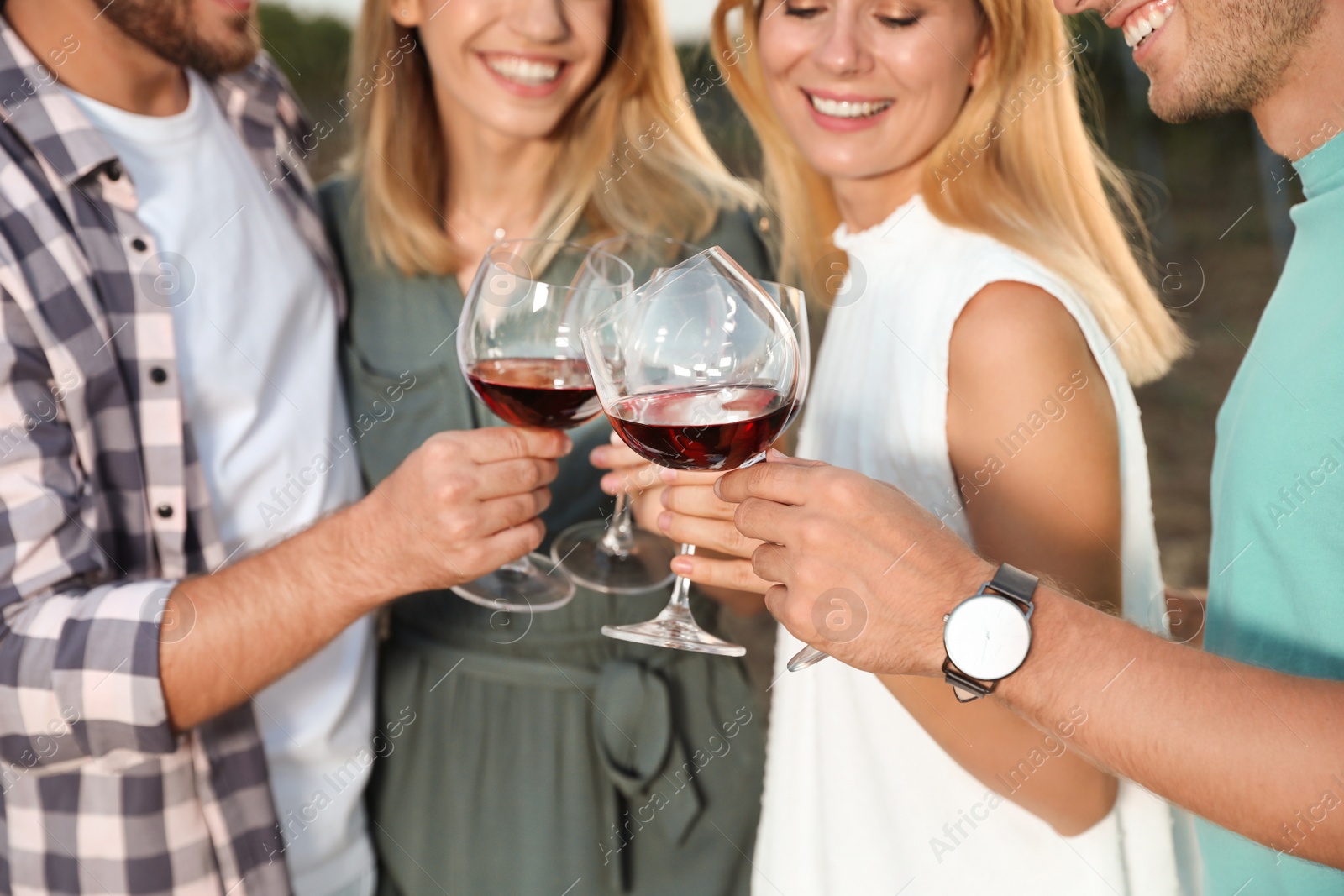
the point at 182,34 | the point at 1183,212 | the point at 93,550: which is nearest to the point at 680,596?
the point at 93,550

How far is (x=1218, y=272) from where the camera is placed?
9250 millimetres

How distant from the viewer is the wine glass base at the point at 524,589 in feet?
5.73

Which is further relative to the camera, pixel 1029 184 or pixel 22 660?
pixel 1029 184

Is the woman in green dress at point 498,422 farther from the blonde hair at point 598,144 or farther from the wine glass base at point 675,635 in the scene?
the wine glass base at point 675,635

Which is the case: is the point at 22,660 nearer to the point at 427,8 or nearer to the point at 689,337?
the point at 689,337

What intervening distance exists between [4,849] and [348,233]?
122 centimetres

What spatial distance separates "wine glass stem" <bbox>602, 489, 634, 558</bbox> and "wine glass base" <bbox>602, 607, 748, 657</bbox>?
25 centimetres

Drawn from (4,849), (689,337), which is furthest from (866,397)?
(4,849)

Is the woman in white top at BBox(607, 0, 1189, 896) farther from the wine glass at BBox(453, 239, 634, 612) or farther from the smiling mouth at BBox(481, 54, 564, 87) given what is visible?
the smiling mouth at BBox(481, 54, 564, 87)

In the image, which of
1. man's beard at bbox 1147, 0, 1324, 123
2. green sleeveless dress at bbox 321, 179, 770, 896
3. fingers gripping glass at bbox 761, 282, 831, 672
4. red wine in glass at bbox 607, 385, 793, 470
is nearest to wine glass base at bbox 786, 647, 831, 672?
fingers gripping glass at bbox 761, 282, 831, 672

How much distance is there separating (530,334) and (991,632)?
758 mm

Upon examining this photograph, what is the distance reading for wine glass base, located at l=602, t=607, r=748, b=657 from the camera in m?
1.45

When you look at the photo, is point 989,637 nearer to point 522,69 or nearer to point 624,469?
point 624,469

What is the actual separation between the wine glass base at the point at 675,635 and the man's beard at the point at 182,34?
1.21 m
